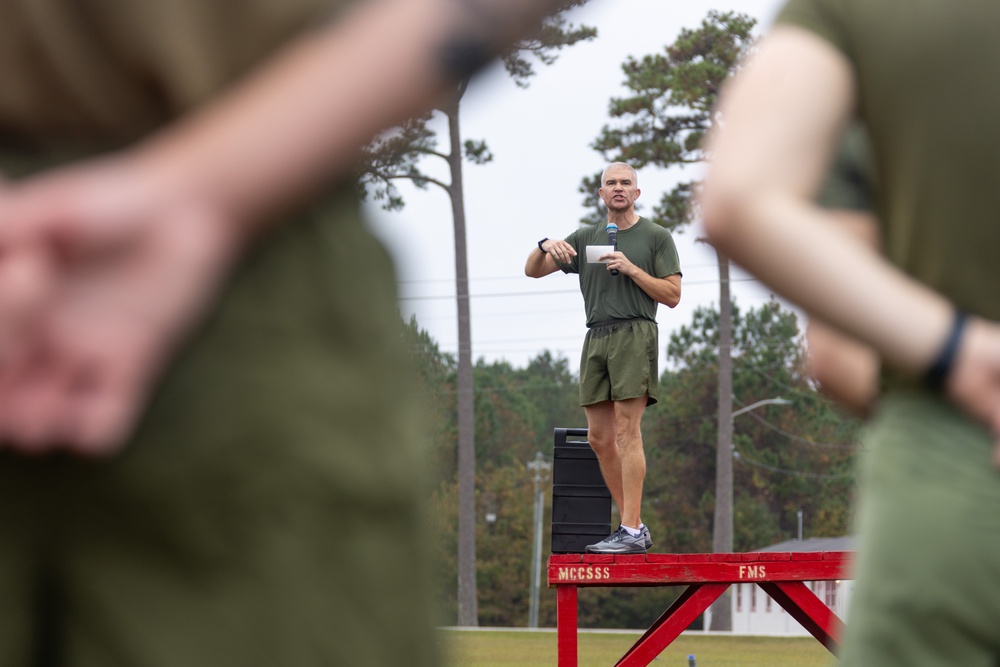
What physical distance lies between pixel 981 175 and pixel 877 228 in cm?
17

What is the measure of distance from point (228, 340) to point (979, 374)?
0.68m

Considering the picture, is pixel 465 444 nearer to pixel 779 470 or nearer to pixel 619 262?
pixel 619 262

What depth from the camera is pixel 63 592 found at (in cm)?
91

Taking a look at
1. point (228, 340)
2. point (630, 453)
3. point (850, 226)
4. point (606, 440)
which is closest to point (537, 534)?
point (606, 440)

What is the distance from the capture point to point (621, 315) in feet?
25.4

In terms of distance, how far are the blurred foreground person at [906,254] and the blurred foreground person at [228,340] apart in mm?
382

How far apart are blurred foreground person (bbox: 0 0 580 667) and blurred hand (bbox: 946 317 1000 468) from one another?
1.73 ft

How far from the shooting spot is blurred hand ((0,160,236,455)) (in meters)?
0.81

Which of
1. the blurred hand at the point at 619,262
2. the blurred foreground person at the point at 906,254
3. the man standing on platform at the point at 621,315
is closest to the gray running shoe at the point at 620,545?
the man standing on platform at the point at 621,315

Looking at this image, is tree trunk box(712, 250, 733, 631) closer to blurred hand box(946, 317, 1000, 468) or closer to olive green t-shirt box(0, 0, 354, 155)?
blurred hand box(946, 317, 1000, 468)

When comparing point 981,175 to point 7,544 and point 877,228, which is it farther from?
point 7,544

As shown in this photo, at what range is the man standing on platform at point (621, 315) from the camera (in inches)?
298

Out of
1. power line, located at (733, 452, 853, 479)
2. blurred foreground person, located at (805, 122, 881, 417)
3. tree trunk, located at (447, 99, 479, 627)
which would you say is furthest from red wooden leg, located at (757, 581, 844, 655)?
power line, located at (733, 452, 853, 479)

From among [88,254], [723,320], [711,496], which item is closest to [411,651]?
[88,254]
